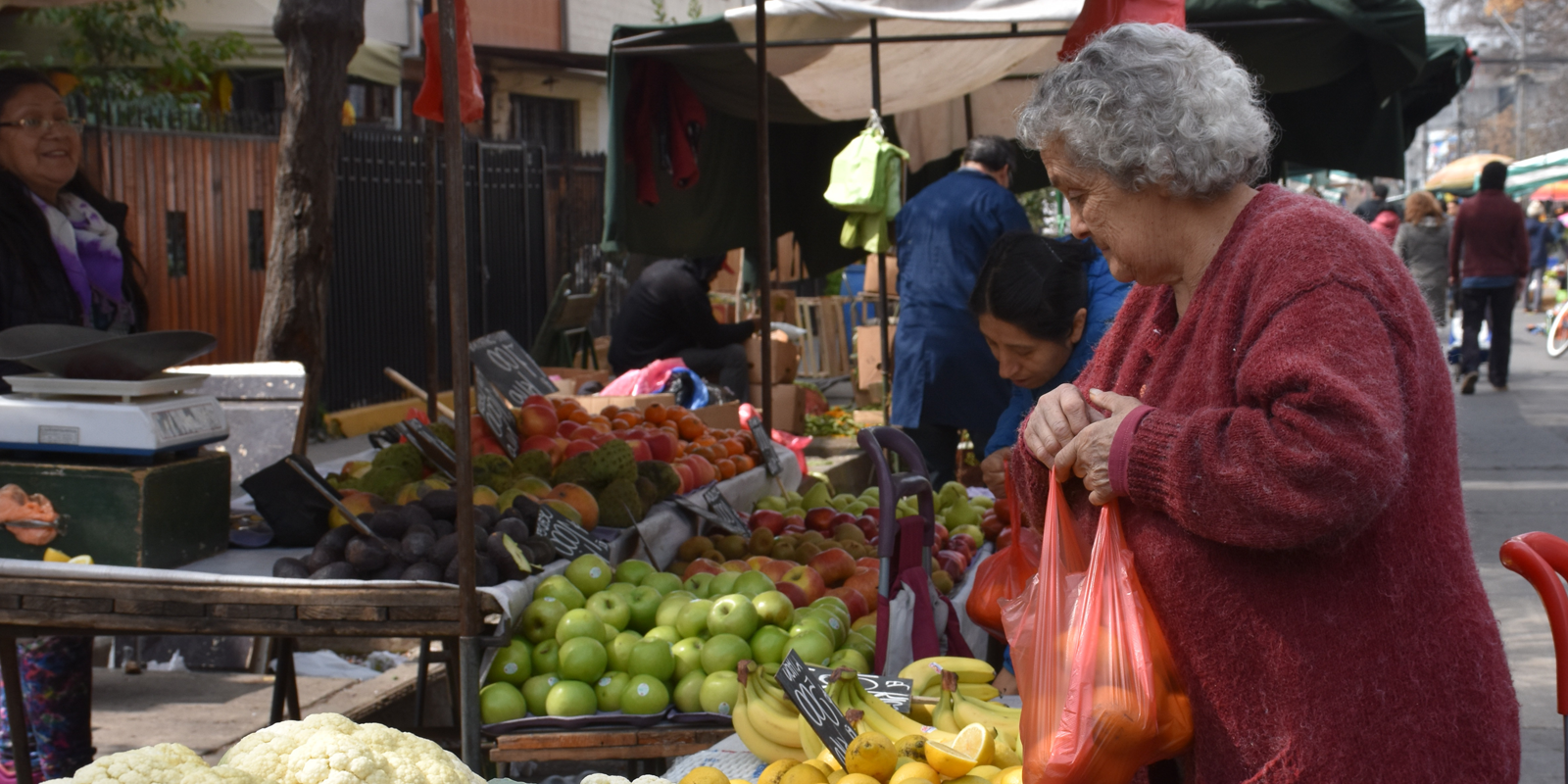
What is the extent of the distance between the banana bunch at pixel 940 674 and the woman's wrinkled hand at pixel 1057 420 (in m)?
1.13

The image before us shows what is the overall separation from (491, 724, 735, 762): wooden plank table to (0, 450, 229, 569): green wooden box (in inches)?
37.9

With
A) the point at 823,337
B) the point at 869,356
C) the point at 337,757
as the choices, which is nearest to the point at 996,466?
the point at 337,757

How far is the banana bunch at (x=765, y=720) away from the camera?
100 inches

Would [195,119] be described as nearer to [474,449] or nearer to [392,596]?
[474,449]

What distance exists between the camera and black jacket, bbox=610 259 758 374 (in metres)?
8.11

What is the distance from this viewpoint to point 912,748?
227cm

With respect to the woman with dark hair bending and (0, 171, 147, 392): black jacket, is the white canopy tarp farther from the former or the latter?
(0, 171, 147, 392): black jacket

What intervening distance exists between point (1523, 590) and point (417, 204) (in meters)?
8.89

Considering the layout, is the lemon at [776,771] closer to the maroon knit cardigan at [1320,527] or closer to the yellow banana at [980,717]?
the yellow banana at [980,717]

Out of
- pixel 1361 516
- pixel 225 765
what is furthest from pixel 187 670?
pixel 1361 516

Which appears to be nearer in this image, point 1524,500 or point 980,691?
point 980,691

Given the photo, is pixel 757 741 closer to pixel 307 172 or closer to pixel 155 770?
pixel 155 770

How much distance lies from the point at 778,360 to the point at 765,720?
6270mm

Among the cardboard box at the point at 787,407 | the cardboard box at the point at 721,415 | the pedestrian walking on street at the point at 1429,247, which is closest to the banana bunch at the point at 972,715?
the cardboard box at the point at 721,415
